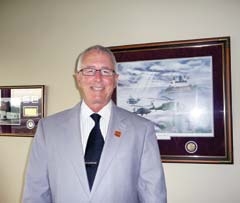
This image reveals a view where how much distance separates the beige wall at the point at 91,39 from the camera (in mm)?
1642

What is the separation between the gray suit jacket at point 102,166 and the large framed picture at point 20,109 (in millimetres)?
807

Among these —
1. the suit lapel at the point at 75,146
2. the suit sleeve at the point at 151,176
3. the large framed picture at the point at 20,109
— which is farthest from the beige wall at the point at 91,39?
the suit lapel at the point at 75,146

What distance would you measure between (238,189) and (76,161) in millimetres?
1057

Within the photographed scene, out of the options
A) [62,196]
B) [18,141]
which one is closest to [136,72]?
[62,196]

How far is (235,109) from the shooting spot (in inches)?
63.2

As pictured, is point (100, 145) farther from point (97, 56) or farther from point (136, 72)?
point (136, 72)

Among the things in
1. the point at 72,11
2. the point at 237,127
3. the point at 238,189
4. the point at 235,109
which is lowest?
the point at 238,189

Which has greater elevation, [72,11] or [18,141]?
[72,11]

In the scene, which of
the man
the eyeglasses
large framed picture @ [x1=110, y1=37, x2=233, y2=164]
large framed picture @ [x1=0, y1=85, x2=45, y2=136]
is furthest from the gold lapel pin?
large framed picture @ [x1=0, y1=85, x2=45, y2=136]

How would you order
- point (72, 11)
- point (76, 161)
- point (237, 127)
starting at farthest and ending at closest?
point (72, 11)
point (237, 127)
point (76, 161)

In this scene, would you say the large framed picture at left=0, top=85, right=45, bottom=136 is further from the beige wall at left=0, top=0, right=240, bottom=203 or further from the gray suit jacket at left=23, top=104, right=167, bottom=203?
the gray suit jacket at left=23, top=104, right=167, bottom=203

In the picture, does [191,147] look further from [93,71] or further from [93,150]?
[93,71]

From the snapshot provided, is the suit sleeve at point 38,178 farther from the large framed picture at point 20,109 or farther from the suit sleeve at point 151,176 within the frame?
the large framed picture at point 20,109

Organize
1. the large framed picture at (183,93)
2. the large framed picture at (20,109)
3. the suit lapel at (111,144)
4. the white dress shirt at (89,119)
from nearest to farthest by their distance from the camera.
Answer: the suit lapel at (111,144) < the white dress shirt at (89,119) < the large framed picture at (183,93) < the large framed picture at (20,109)
